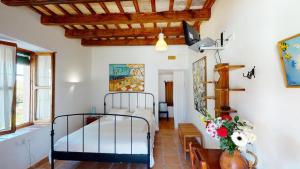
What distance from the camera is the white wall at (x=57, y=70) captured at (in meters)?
2.55

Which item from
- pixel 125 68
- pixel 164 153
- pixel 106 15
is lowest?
pixel 164 153

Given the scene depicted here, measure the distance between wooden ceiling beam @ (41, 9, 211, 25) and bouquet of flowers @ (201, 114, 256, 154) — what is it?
6.92ft

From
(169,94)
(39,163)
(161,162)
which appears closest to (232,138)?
(161,162)

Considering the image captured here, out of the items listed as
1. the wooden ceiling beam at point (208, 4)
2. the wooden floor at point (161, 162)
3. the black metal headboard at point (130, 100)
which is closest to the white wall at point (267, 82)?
the wooden ceiling beam at point (208, 4)

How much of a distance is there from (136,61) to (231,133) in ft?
13.6

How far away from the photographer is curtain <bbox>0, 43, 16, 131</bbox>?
254 cm

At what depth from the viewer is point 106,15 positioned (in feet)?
10.2

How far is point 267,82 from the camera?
55.9 inches

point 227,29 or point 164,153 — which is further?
point 164,153

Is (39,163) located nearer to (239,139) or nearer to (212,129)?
(212,129)

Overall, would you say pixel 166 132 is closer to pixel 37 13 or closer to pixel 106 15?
pixel 106 15

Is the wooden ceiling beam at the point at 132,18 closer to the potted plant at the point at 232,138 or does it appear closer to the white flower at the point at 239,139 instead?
the potted plant at the point at 232,138

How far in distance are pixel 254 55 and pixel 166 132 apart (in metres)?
4.00

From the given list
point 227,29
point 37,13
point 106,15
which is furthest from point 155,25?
point 37,13
